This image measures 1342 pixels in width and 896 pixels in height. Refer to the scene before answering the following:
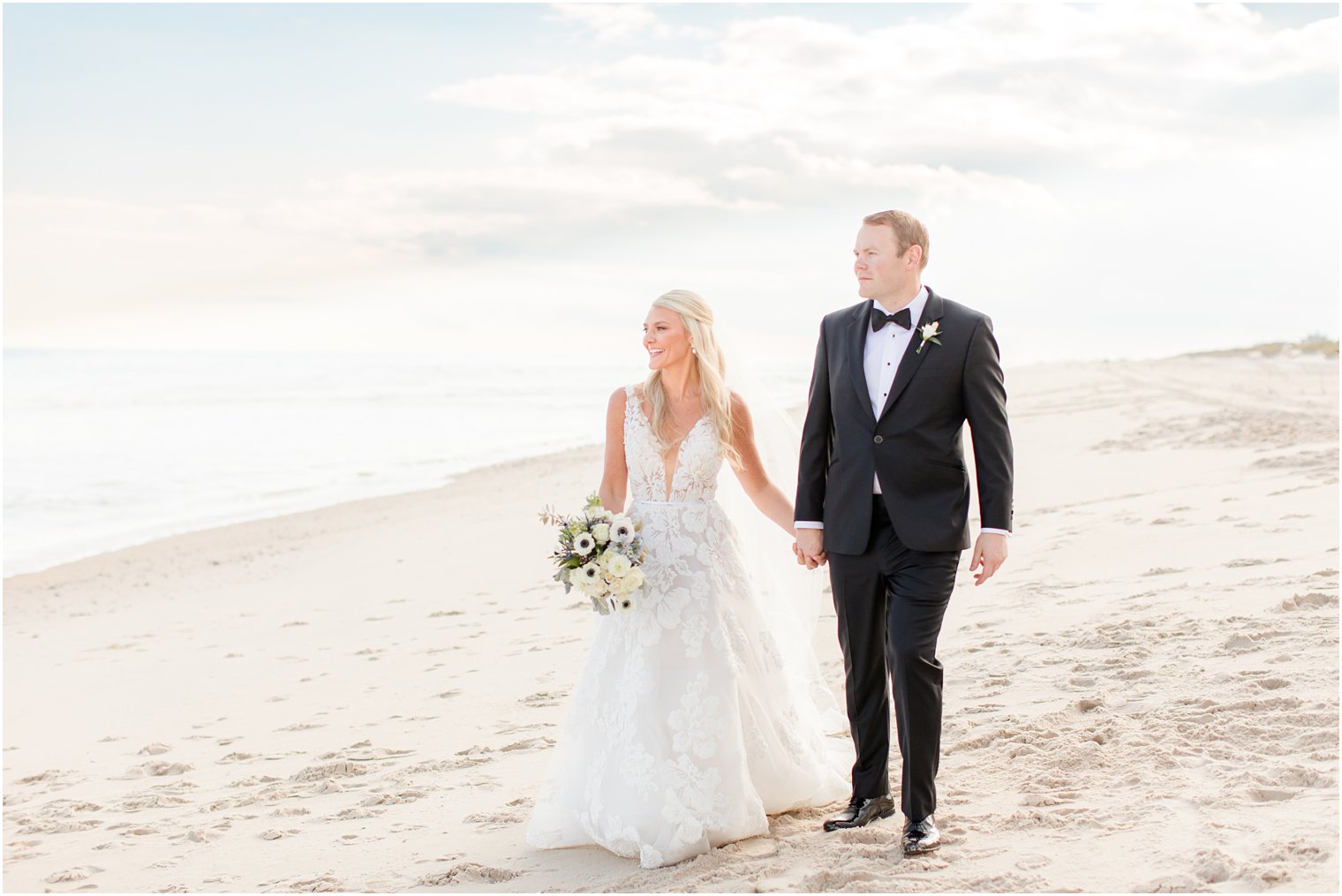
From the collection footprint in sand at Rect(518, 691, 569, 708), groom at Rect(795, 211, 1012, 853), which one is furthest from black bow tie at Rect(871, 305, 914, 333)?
footprint in sand at Rect(518, 691, 569, 708)

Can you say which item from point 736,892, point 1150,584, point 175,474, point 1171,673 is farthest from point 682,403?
point 175,474

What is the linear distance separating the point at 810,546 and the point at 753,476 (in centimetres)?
56

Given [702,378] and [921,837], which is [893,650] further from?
[702,378]

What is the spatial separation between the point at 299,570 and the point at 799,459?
8.73 meters

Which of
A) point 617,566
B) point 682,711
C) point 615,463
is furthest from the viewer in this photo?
point 615,463

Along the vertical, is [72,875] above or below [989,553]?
below

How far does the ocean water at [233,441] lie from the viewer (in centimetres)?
1664

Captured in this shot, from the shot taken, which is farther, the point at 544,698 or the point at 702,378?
the point at 544,698

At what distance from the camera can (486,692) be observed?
6797 millimetres

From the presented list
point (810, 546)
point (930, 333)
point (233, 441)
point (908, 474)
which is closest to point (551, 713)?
point (810, 546)

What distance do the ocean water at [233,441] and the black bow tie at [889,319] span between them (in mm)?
10960

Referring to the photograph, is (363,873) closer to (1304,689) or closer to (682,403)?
(682,403)

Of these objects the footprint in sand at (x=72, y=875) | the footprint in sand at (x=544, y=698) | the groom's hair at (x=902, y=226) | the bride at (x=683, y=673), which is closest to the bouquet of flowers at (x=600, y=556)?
the bride at (x=683, y=673)

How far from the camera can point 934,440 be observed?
3.78m
